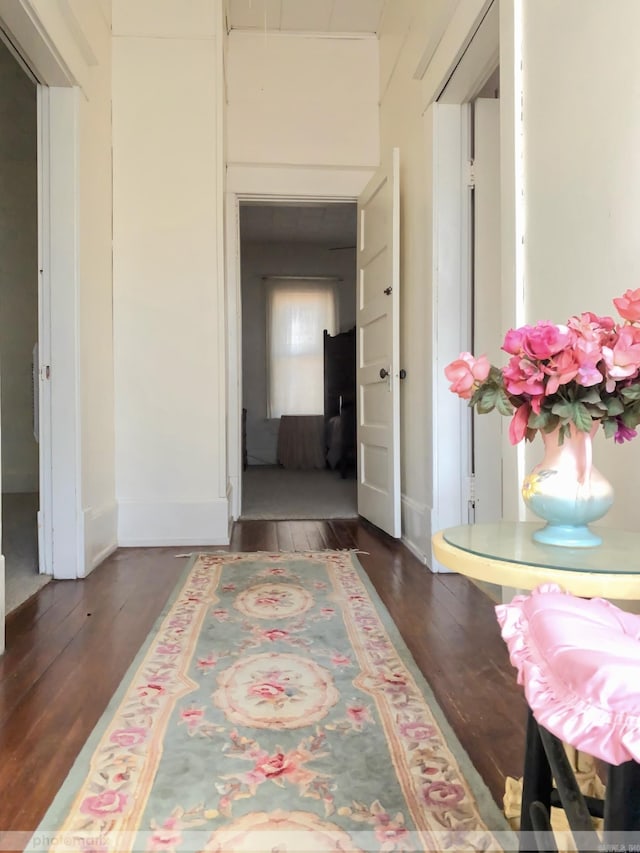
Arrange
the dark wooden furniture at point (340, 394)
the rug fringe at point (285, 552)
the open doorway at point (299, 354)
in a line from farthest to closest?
1. the open doorway at point (299, 354)
2. the dark wooden furniture at point (340, 394)
3. the rug fringe at point (285, 552)

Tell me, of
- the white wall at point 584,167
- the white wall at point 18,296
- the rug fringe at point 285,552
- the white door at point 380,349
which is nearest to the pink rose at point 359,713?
the white wall at point 584,167

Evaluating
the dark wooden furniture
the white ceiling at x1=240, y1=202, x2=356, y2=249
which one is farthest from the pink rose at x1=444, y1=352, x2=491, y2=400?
the dark wooden furniture

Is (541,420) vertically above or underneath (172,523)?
above

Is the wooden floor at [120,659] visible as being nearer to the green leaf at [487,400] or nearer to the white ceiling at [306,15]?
the green leaf at [487,400]

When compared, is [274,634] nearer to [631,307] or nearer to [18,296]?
[631,307]

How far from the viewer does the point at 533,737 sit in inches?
29.5

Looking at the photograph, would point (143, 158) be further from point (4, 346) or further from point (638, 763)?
point (638, 763)

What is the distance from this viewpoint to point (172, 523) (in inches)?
125

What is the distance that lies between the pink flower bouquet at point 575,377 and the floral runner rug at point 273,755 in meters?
0.67

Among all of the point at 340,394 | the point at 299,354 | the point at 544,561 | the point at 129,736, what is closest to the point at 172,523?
the point at 129,736

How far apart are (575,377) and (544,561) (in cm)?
29

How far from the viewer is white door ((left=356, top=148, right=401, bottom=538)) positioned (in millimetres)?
3068

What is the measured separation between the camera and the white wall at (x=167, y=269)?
314cm

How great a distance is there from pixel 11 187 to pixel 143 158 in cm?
244
